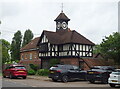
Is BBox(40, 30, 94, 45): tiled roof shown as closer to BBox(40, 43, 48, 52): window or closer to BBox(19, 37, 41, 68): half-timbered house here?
BBox(40, 43, 48, 52): window

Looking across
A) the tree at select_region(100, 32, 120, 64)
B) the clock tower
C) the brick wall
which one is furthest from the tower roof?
the tree at select_region(100, 32, 120, 64)

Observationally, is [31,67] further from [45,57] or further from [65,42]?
[65,42]

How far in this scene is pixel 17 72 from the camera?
26.6 metres

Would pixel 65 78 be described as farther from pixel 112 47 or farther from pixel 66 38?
pixel 66 38

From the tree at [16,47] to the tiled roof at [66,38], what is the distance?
32.7 meters

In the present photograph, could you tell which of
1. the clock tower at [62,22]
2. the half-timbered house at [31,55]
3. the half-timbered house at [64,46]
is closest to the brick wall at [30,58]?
the half-timbered house at [31,55]

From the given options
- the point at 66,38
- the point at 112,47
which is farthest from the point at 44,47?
the point at 112,47

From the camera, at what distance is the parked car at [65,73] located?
22.9m

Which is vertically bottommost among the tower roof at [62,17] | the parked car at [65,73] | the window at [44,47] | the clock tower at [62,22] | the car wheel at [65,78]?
the car wheel at [65,78]

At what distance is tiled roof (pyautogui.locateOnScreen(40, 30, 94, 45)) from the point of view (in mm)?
38312

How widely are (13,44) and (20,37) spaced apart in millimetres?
3228

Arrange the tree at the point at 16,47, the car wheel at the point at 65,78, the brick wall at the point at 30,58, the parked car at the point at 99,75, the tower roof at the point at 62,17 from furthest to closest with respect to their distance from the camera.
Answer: the tree at the point at 16,47 → the brick wall at the point at 30,58 → the tower roof at the point at 62,17 → the car wheel at the point at 65,78 → the parked car at the point at 99,75

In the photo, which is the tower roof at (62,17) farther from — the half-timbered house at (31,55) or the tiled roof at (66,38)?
the half-timbered house at (31,55)

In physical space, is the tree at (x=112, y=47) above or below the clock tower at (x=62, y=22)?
below
